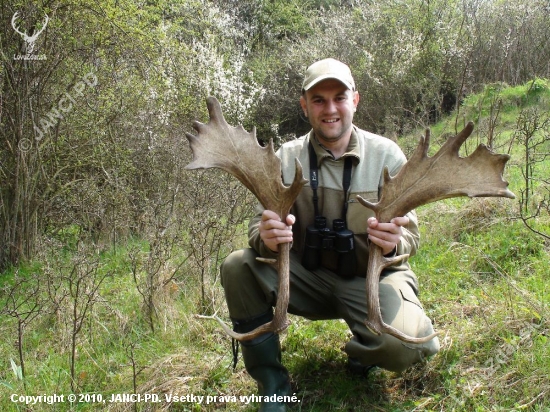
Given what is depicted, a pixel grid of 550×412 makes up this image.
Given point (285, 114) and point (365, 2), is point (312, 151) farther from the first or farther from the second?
point (365, 2)

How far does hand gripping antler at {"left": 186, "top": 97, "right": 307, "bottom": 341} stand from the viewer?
276 cm

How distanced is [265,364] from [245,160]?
3.78 feet

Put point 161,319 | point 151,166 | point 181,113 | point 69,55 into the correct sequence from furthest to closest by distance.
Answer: point 181,113 < point 151,166 < point 69,55 < point 161,319

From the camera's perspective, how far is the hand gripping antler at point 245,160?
2.76m

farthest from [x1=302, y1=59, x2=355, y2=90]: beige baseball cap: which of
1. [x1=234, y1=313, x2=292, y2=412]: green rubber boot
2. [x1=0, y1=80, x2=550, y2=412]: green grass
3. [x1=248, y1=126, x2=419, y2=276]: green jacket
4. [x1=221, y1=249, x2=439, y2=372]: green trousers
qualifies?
[x1=0, y1=80, x2=550, y2=412]: green grass

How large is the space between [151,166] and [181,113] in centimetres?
214

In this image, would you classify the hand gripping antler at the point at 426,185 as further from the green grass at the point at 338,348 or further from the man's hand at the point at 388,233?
the green grass at the point at 338,348

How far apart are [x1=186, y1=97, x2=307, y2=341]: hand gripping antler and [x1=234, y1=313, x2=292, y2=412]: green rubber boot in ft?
1.54

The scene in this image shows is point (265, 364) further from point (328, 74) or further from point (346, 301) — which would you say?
point (328, 74)

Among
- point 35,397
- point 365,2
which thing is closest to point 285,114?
point 365,2

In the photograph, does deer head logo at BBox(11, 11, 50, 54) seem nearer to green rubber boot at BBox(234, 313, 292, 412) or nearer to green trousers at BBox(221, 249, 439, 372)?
green trousers at BBox(221, 249, 439, 372)

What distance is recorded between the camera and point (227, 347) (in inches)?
140

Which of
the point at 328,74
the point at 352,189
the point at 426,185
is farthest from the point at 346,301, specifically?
the point at 328,74

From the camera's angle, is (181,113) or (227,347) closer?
(227,347)
